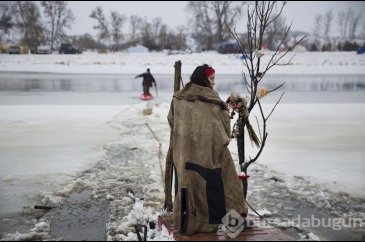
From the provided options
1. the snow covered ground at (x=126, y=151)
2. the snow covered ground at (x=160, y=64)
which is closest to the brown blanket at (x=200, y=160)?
the snow covered ground at (x=126, y=151)

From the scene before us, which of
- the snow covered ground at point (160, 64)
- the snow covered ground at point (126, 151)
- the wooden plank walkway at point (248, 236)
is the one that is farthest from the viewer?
the snow covered ground at point (160, 64)

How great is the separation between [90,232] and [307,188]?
10.9 feet

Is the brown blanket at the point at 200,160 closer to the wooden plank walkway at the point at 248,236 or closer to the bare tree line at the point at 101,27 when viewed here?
the wooden plank walkway at the point at 248,236

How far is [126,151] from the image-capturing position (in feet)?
25.9

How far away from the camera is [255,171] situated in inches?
264

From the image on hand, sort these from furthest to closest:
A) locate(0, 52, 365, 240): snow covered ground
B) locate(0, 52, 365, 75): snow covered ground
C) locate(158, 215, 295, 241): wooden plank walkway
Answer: locate(0, 52, 365, 75): snow covered ground < locate(0, 52, 365, 240): snow covered ground < locate(158, 215, 295, 241): wooden plank walkway

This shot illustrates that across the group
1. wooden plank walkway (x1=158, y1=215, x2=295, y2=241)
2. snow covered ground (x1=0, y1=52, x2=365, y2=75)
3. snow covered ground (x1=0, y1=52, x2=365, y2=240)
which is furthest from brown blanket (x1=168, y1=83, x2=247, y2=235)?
snow covered ground (x1=0, y1=52, x2=365, y2=75)

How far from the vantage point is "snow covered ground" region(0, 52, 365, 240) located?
550 centimetres

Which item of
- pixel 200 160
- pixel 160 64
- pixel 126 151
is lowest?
pixel 126 151

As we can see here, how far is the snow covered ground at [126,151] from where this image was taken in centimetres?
550

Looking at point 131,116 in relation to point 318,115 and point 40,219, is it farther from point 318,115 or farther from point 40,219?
point 40,219

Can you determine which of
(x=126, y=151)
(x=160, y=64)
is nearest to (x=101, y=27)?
(x=160, y=64)

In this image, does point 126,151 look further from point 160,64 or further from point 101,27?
point 101,27

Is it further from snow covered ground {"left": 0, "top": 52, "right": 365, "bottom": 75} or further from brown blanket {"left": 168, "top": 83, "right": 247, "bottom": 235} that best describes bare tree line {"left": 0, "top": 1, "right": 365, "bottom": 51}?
brown blanket {"left": 168, "top": 83, "right": 247, "bottom": 235}
